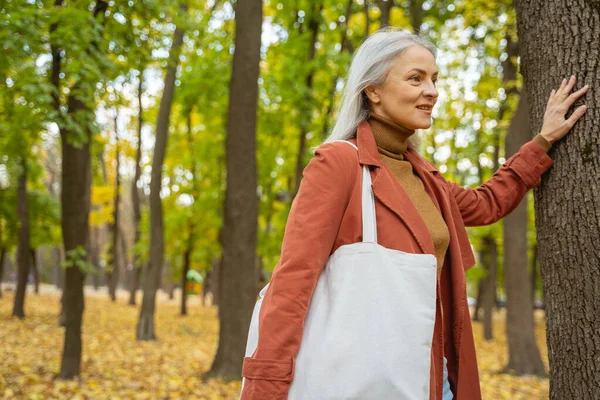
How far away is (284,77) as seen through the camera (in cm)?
1346

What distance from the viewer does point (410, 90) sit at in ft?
7.05

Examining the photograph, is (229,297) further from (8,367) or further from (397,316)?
(397,316)

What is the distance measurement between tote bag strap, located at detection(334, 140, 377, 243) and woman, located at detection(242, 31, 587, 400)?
24 mm

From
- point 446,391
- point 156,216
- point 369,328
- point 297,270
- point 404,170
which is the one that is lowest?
point 446,391

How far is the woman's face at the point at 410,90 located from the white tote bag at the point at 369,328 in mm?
542

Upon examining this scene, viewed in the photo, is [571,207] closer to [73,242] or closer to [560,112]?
[560,112]

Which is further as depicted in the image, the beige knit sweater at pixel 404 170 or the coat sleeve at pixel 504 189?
the coat sleeve at pixel 504 189

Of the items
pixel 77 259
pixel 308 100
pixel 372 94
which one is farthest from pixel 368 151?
pixel 308 100

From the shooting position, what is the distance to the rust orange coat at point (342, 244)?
1794 millimetres

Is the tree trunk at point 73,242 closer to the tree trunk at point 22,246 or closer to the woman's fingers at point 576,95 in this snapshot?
the woman's fingers at point 576,95

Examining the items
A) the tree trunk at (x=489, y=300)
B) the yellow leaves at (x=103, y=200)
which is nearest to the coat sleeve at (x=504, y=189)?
the tree trunk at (x=489, y=300)

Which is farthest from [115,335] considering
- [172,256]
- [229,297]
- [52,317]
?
[172,256]

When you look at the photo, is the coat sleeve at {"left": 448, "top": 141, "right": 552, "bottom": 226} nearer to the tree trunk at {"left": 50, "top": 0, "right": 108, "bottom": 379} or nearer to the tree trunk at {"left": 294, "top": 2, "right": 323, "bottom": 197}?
the tree trunk at {"left": 50, "top": 0, "right": 108, "bottom": 379}

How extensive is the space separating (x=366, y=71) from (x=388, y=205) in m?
0.60
